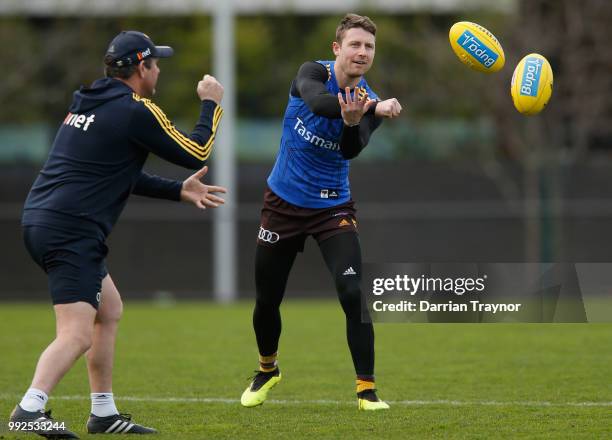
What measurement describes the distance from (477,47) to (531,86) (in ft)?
1.59

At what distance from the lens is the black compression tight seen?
25.0 ft

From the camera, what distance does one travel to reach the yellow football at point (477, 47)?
826 centimetres

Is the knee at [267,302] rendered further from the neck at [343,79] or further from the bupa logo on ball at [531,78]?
the bupa logo on ball at [531,78]

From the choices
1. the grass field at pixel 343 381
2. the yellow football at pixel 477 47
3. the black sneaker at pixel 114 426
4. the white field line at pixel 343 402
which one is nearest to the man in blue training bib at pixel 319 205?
the white field line at pixel 343 402

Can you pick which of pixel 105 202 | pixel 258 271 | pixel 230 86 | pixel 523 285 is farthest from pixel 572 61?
pixel 105 202

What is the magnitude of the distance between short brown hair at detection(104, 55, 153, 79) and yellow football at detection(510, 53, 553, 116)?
9.75 ft

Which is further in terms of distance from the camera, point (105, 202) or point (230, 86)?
point (230, 86)

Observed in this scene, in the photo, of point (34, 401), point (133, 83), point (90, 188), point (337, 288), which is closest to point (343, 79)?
point (337, 288)

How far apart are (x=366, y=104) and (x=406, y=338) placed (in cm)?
637

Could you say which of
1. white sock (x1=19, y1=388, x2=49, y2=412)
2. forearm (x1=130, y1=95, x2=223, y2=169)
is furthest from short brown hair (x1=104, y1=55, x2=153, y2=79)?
white sock (x1=19, y1=388, x2=49, y2=412)

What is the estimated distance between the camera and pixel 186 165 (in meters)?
6.55

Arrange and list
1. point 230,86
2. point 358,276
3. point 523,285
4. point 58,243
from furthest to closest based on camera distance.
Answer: point 230,86 < point 523,285 < point 358,276 < point 58,243

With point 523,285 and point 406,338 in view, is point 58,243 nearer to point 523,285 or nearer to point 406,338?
point 523,285

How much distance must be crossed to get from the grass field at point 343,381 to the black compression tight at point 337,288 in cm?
42
